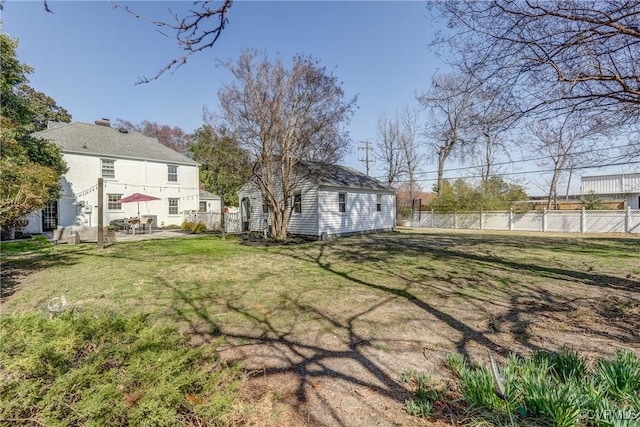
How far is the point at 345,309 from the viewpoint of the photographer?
4.60 metres

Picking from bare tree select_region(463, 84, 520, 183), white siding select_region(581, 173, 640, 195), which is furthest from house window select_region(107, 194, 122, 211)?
white siding select_region(581, 173, 640, 195)

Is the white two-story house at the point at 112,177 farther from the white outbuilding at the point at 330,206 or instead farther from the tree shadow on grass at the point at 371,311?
the tree shadow on grass at the point at 371,311

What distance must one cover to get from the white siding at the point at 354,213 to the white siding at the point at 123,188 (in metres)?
12.6

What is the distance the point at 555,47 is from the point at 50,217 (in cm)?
2275

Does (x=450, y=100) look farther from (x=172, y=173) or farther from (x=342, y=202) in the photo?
(x=172, y=173)

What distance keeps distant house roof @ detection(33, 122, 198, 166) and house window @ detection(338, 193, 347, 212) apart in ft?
42.6

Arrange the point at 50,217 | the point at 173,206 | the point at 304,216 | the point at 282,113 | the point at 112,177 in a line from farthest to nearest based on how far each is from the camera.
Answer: the point at 173,206
the point at 112,177
the point at 50,217
the point at 304,216
the point at 282,113

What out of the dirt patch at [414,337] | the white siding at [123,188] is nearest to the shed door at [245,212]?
the white siding at [123,188]

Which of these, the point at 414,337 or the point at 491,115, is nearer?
the point at 414,337

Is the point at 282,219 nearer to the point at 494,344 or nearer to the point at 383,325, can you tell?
the point at 383,325

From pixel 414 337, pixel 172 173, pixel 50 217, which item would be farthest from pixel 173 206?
pixel 414 337

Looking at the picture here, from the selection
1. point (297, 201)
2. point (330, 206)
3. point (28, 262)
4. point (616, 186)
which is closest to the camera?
point (28, 262)

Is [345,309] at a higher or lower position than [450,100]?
lower

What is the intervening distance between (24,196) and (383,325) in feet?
20.9
